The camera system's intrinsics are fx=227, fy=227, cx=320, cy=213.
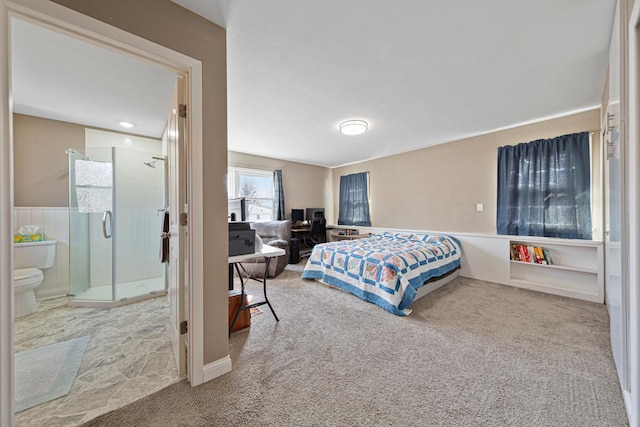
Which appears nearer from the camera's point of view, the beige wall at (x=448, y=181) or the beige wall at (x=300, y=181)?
the beige wall at (x=448, y=181)

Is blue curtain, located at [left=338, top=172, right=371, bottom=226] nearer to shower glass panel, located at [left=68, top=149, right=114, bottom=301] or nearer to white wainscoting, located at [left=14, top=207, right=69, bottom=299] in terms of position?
shower glass panel, located at [left=68, top=149, right=114, bottom=301]

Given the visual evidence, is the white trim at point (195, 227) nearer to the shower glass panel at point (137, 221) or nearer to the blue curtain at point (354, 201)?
the shower glass panel at point (137, 221)

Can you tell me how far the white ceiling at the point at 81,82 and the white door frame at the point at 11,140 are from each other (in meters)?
0.60

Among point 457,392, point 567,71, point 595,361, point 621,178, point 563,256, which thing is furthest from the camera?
point 563,256

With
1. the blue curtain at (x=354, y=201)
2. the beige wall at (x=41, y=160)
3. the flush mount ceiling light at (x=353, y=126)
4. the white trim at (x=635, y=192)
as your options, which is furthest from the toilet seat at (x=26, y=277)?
the blue curtain at (x=354, y=201)

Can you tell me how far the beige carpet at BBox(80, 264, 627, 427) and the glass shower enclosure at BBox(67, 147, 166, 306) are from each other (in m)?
1.98

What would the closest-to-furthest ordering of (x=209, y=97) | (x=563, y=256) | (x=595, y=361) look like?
1. (x=209, y=97)
2. (x=595, y=361)
3. (x=563, y=256)

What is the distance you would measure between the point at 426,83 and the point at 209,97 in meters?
2.09

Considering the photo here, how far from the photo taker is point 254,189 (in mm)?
5148

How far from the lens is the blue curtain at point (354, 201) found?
5586 mm

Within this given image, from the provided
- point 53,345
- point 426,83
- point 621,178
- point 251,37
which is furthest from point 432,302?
point 53,345

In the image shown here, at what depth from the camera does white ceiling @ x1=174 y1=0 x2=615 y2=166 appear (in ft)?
4.94

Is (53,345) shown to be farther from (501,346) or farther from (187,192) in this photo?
(501,346)

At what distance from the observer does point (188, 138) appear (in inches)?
56.3
